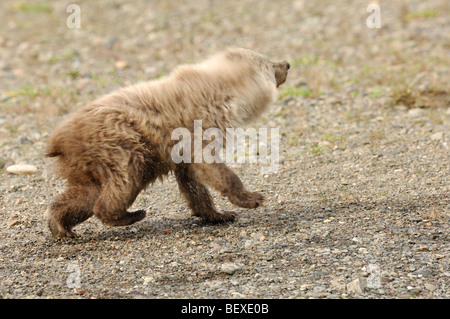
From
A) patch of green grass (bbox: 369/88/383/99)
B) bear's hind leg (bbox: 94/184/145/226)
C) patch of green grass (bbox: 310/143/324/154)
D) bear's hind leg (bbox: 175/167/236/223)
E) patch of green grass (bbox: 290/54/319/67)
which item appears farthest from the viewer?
patch of green grass (bbox: 290/54/319/67)

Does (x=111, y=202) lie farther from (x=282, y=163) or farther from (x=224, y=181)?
(x=282, y=163)

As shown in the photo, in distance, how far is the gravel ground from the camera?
4.29 m

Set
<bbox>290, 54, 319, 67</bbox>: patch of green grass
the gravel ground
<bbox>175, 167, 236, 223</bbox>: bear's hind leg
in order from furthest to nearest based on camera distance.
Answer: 1. <bbox>290, 54, 319, 67</bbox>: patch of green grass
2. <bbox>175, 167, 236, 223</bbox>: bear's hind leg
3. the gravel ground

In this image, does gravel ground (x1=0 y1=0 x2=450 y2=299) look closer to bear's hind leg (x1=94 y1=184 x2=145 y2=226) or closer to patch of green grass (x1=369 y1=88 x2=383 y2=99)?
patch of green grass (x1=369 y1=88 x2=383 y2=99)

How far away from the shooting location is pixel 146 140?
486cm

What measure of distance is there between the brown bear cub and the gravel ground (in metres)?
0.31

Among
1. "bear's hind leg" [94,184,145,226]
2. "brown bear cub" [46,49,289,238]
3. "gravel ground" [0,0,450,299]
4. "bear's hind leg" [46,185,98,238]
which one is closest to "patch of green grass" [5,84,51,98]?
"gravel ground" [0,0,450,299]

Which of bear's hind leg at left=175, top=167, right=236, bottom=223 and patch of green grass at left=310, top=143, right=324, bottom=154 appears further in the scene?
patch of green grass at left=310, top=143, right=324, bottom=154

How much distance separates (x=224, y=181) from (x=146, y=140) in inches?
27.5

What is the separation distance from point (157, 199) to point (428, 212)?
8.33 feet

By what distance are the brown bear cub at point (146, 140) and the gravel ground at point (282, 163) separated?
12.1 inches

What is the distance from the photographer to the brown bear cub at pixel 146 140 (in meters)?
4.71

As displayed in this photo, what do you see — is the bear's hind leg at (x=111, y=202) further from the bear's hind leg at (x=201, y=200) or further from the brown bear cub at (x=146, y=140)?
the bear's hind leg at (x=201, y=200)
